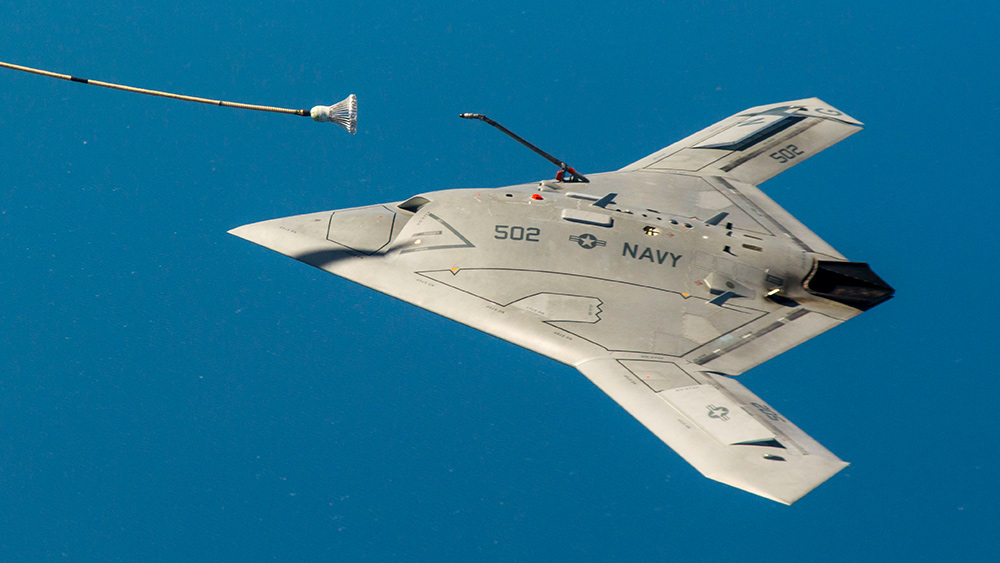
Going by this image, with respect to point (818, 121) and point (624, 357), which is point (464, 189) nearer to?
point (624, 357)

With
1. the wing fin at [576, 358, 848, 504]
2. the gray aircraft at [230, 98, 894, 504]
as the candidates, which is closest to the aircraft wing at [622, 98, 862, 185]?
the gray aircraft at [230, 98, 894, 504]

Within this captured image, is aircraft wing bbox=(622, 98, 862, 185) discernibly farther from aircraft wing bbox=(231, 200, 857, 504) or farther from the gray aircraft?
aircraft wing bbox=(231, 200, 857, 504)

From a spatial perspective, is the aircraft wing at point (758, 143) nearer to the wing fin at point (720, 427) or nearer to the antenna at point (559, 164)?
the antenna at point (559, 164)

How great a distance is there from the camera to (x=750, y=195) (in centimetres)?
2716

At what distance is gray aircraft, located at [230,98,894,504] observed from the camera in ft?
70.9

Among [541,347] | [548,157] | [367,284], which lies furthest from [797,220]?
[367,284]

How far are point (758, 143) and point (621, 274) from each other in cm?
832

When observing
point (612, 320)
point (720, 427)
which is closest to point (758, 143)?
point (612, 320)

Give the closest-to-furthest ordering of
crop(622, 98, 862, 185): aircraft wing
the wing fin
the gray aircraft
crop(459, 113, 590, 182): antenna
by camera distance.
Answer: the wing fin → the gray aircraft → crop(459, 113, 590, 182): antenna → crop(622, 98, 862, 185): aircraft wing

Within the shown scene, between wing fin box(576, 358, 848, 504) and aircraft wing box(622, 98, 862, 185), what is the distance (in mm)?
8651

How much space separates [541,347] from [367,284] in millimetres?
4799

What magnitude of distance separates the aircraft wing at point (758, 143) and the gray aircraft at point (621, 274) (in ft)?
5.86

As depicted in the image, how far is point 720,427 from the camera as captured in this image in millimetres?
19828

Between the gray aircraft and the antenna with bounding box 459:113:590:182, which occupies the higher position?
the antenna with bounding box 459:113:590:182
